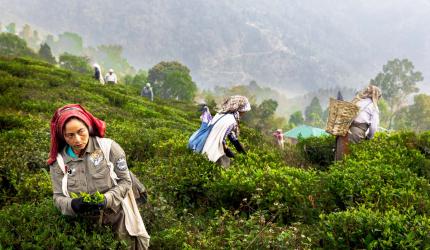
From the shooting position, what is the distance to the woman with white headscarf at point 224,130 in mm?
6457

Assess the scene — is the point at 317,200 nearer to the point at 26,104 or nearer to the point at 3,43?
the point at 26,104

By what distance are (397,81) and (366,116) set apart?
74.9 meters

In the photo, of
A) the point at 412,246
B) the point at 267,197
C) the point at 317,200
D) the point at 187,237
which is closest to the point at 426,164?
the point at 317,200

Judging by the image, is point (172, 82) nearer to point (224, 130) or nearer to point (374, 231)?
point (224, 130)

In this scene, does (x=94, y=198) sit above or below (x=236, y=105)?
below

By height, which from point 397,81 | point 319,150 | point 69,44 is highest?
point 69,44

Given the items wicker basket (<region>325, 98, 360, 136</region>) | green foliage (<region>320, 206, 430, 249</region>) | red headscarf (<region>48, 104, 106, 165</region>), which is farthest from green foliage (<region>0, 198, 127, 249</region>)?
wicker basket (<region>325, 98, 360, 136</region>)

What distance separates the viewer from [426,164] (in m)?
7.33

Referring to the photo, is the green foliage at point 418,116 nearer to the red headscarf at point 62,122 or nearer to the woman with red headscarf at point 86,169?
the woman with red headscarf at point 86,169

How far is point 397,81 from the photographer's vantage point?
7500 centimetres

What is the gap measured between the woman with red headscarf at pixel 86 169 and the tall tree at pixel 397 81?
77.8 m

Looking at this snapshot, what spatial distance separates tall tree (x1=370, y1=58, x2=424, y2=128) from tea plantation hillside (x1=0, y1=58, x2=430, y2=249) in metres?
71.1

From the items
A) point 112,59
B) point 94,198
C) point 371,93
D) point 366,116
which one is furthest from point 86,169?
point 112,59

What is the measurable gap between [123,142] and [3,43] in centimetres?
4741
